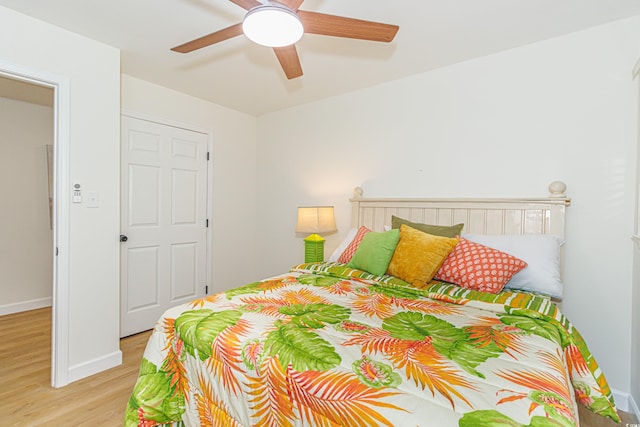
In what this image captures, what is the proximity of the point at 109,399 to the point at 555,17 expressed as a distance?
3.62 metres

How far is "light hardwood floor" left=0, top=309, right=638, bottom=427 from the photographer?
6.00ft

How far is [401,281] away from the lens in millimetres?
2006

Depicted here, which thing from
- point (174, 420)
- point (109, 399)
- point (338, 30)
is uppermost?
point (338, 30)

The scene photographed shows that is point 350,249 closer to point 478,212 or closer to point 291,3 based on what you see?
point 478,212

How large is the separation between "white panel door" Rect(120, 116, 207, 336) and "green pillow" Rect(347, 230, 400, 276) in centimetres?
201

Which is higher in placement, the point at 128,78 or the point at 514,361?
the point at 128,78

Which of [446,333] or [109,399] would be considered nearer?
[446,333]

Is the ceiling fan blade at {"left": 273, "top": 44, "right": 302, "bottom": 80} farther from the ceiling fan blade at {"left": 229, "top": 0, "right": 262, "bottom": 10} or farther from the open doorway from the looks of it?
the open doorway

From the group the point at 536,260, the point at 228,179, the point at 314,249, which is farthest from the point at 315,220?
the point at 536,260

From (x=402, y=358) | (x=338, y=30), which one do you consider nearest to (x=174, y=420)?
(x=402, y=358)

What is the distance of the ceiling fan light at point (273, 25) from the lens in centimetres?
141

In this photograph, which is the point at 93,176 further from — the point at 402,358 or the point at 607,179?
the point at 607,179

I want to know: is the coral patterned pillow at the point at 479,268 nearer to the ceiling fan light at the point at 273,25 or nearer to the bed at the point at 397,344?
the bed at the point at 397,344

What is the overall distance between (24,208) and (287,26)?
4015 mm
